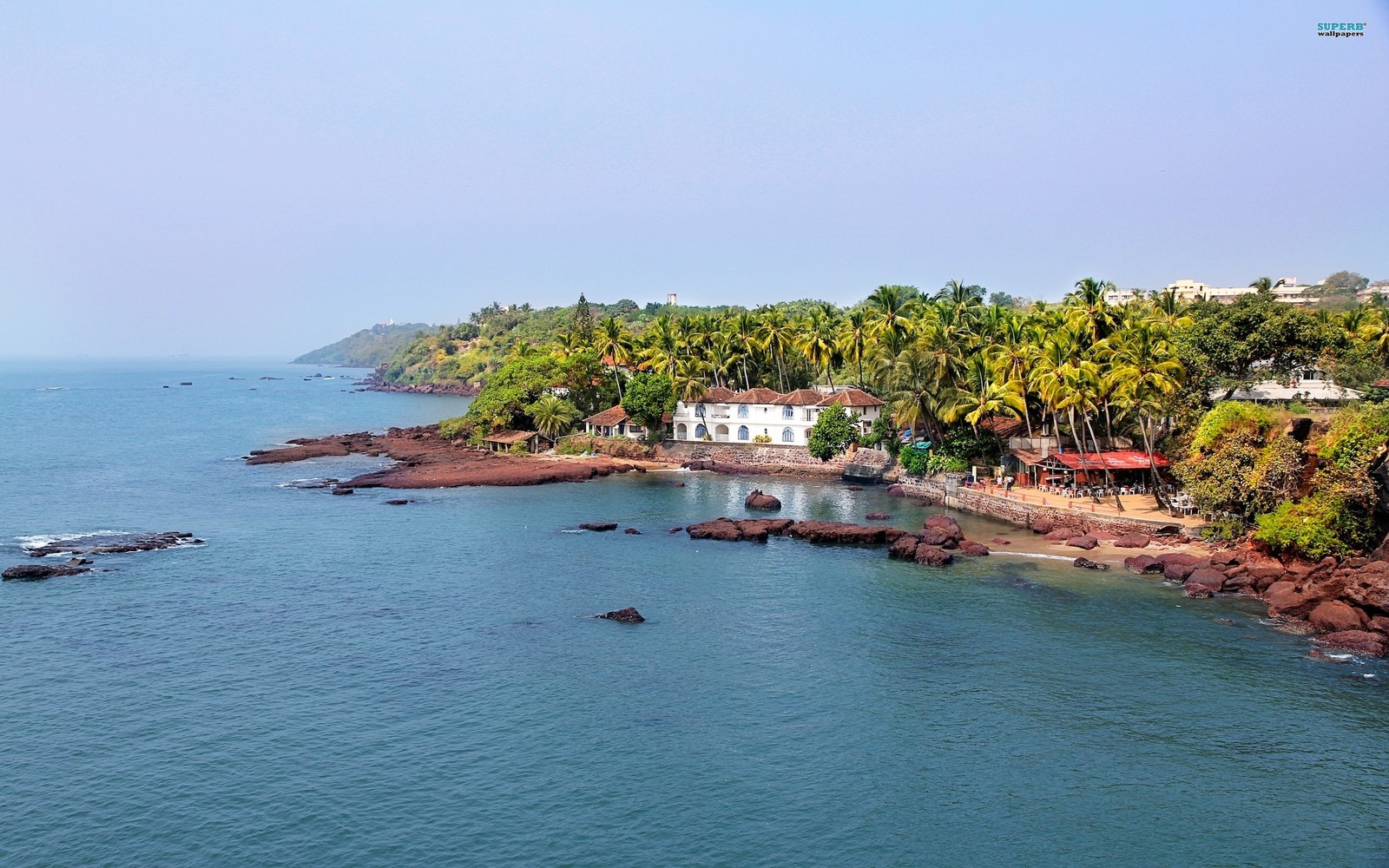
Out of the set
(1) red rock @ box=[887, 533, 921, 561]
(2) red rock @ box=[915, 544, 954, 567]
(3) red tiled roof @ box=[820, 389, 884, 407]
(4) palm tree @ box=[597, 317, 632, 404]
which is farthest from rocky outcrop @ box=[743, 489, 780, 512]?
(4) palm tree @ box=[597, 317, 632, 404]

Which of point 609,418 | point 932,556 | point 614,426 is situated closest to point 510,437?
point 609,418

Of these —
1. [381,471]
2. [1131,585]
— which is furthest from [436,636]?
[381,471]

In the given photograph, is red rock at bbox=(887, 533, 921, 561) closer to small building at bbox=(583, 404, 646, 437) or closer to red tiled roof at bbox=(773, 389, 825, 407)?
red tiled roof at bbox=(773, 389, 825, 407)

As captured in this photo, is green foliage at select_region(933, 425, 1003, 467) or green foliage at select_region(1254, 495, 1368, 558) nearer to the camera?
green foliage at select_region(1254, 495, 1368, 558)

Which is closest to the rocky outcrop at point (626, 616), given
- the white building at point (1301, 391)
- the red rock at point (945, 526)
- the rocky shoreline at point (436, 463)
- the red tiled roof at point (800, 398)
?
the red rock at point (945, 526)

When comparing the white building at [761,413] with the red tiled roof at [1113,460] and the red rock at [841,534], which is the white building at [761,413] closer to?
the red tiled roof at [1113,460]

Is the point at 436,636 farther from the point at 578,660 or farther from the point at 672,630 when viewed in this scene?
the point at 672,630
